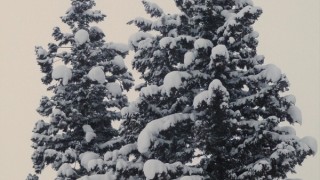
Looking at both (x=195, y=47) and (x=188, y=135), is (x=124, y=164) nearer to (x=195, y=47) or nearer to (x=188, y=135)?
(x=188, y=135)

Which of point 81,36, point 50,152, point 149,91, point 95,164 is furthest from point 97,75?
point 149,91

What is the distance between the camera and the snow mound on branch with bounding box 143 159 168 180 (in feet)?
35.6

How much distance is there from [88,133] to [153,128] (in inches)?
256

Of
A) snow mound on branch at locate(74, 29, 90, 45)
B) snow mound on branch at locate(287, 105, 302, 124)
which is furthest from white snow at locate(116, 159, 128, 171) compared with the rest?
snow mound on branch at locate(74, 29, 90, 45)

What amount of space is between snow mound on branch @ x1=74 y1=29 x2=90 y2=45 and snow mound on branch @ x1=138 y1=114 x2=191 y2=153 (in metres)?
7.74

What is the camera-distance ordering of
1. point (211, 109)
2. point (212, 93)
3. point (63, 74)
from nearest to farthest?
1. point (212, 93)
2. point (211, 109)
3. point (63, 74)

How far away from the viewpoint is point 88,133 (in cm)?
1769

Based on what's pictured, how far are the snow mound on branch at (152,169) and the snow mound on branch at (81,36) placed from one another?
8.85 m

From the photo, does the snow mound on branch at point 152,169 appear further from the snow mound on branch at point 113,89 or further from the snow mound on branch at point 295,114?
the snow mound on branch at point 113,89

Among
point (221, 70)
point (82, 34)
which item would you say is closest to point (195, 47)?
point (221, 70)

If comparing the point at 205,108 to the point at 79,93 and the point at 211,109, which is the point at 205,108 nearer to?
the point at 211,109

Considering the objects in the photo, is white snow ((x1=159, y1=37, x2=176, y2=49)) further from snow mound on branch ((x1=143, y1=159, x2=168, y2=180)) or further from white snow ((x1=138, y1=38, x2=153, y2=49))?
snow mound on branch ((x1=143, y1=159, x2=168, y2=180))

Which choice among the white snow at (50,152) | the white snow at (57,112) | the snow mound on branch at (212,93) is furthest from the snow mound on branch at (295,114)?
the white snow at (50,152)

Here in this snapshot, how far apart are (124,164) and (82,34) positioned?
25.8 ft
